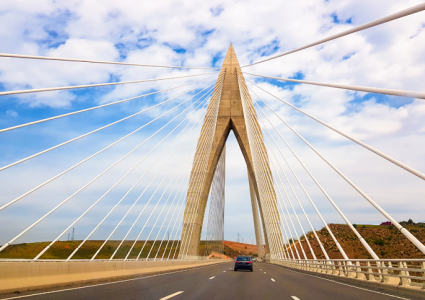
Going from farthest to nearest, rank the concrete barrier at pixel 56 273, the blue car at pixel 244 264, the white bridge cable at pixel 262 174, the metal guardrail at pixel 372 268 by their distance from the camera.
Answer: the white bridge cable at pixel 262 174 < the blue car at pixel 244 264 < the metal guardrail at pixel 372 268 < the concrete barrier at pixel 56 273

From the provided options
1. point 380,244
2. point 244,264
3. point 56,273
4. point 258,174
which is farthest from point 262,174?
point 380,244

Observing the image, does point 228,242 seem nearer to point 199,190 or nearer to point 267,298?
point 199,190

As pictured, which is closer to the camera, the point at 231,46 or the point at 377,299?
the point at 377,299

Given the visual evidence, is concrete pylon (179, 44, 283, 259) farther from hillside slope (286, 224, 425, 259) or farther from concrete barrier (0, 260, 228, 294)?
concrete barrier (0, 260, 228, 294)

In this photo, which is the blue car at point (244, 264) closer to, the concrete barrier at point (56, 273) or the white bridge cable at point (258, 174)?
the concrete barrier at point (56, 273)

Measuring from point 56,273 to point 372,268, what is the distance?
32.7ft

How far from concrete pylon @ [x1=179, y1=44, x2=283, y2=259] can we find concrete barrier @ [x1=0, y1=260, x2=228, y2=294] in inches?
840

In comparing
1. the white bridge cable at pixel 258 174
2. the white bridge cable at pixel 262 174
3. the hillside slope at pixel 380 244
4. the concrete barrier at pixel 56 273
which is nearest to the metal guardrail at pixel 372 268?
the white bridge cable at pixel 262 174

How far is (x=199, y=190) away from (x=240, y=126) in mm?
7450

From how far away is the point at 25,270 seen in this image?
8.24 m

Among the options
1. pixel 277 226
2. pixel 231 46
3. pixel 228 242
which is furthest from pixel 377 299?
pixel 228 242

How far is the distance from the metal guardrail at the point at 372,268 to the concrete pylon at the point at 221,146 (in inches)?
313

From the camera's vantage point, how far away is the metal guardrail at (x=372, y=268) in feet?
32.9

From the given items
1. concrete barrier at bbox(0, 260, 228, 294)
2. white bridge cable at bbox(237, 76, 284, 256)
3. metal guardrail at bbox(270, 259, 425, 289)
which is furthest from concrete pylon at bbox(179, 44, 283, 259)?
concrete barrier at bbox(0, 260, 228, 294)
